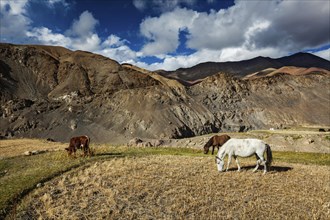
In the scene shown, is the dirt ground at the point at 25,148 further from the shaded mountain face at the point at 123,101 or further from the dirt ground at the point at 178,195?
the shaded mountain face at the point at 123,101

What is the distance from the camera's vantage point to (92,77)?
137 m

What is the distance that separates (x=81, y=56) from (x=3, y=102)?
175ft

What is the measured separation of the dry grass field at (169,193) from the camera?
1434 cm

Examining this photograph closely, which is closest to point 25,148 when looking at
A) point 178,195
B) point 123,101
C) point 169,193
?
point 169,193

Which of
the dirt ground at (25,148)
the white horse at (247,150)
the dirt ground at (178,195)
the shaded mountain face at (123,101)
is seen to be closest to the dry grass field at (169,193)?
the dirt ground at (178,195)

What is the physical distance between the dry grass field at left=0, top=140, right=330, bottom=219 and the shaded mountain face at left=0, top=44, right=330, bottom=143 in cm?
7153

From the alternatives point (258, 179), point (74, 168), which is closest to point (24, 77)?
point (74, 168)

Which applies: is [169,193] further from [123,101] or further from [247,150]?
[123,101]

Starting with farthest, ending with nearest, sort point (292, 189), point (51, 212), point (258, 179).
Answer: point (258, 179)
point (292, 189)
point (51, 212)

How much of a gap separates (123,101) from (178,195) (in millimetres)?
95044

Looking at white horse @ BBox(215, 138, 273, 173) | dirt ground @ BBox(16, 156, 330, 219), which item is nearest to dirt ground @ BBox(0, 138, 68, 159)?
dirt ground @ BBox(16, 156, 330, 219)

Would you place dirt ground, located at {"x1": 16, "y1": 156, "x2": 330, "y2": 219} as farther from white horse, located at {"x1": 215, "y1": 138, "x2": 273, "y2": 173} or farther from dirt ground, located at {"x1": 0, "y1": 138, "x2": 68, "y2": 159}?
dirt ground, located at {"x1": 0, "y1": 138, "x2": 68, "y2": 159}

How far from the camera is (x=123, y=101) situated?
110125 mm

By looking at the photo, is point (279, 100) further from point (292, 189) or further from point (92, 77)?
point (292, 189)
